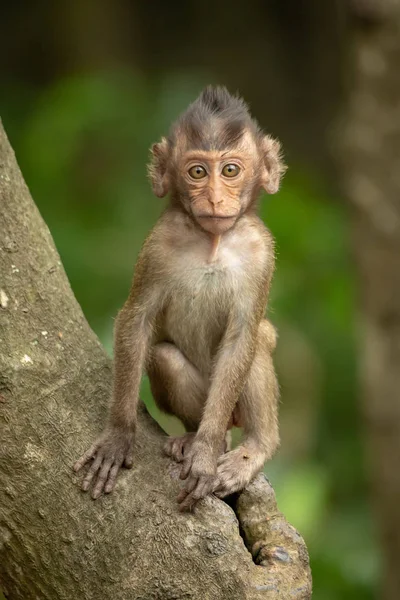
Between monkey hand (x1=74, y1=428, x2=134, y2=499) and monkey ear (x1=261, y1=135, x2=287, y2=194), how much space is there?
1554 millimetres

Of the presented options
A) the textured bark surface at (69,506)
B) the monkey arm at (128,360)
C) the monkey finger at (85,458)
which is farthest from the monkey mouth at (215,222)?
the monkey finger at (85,458)

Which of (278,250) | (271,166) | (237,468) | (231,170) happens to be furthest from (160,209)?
(237,468)

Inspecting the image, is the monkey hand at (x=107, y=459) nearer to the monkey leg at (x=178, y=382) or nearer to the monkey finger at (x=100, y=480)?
the monkey finger at (x=100, y=480)

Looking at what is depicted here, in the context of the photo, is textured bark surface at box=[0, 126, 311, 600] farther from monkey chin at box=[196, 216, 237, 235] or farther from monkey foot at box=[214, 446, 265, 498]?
monkey chin at box=[196, 216, 237, 235]

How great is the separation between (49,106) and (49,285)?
256 inches

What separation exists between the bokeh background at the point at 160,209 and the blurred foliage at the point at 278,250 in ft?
0.05

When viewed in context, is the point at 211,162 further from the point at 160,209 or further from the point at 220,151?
the point at 160,209

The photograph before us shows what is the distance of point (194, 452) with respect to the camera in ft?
15.8

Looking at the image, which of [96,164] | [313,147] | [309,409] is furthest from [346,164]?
[313,147]

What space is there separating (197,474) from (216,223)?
1202 mm

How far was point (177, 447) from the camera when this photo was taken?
4.72m

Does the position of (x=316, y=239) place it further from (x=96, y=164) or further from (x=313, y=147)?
(x=313, y=147)

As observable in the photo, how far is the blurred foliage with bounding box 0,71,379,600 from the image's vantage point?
8773mm

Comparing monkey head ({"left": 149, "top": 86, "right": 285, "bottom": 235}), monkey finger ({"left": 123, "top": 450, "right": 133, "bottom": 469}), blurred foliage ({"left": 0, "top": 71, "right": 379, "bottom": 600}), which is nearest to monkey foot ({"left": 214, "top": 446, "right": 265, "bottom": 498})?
monkey finger ({"left": 123, "top": 450, "right": 133, "bottom": 469})
